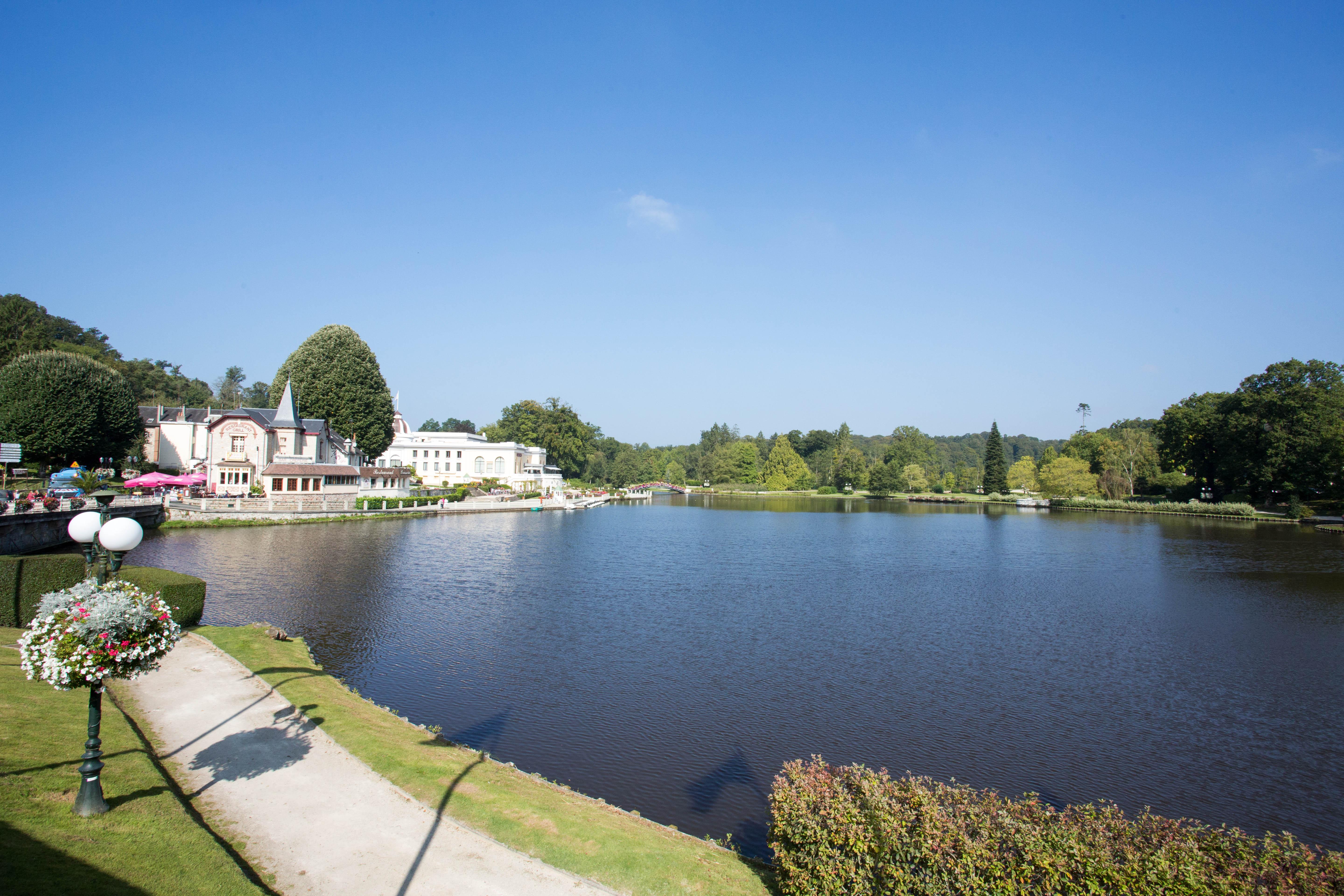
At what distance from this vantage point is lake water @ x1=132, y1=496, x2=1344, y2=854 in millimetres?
12648

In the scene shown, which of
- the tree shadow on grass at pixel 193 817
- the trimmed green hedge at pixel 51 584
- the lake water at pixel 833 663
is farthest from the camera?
the trimmed green hedge at pixel 51 584

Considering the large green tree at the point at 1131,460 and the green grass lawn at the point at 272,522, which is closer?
the green grass lawn at the point at 272,522

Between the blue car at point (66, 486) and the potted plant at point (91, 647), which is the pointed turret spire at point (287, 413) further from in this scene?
the potted plant at point (91, 647)

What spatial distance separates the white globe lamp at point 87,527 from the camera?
30.1 ft

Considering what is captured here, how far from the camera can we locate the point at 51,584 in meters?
15.8

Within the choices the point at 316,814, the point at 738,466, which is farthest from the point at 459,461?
the point at 316,814

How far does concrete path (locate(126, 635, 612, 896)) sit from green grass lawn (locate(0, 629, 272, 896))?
0.42 m

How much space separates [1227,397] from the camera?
7662 cm

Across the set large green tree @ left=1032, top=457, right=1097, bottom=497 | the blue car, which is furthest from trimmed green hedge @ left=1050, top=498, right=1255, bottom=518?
the blue car

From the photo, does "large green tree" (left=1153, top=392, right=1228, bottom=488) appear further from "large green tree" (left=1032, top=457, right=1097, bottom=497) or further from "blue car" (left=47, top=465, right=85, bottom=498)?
"blue car" (left=47, top=465, right=85, bottom=498)

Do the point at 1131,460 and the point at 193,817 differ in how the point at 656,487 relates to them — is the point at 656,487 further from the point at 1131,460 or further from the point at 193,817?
the point at 193,817

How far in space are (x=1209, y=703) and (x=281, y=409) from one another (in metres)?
64.1

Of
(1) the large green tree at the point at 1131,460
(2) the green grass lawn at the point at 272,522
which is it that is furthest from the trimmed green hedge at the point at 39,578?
(1) the large green tree at the point at 1131,460

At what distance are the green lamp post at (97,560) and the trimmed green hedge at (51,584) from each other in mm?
4661
